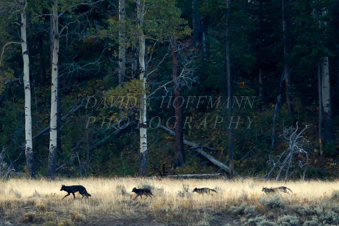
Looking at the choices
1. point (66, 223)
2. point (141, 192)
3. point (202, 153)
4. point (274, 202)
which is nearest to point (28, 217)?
point (66, 223)

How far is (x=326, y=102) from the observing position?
19516mm

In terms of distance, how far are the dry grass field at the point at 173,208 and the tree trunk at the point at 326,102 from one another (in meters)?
9.17

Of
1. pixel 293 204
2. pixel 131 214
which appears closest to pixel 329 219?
pixel 293 204

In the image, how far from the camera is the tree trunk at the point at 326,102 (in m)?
19.1

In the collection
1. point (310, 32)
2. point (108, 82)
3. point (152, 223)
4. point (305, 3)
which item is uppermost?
point (305, 3)

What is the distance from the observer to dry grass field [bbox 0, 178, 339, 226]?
8.95 m

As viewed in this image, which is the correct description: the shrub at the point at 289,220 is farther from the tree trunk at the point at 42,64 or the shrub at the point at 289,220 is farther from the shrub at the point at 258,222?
the tree trunk at the point at 42,64

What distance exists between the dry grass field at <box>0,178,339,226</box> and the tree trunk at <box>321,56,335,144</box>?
9.17 m

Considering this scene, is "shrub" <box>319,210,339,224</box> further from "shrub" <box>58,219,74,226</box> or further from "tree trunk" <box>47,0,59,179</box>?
"tree trunk" <box>47,0,59,179</box>

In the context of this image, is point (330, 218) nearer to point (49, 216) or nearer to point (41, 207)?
point (49, 216)

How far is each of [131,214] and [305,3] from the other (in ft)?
51.7

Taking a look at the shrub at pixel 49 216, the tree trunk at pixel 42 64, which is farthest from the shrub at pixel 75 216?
the tree trunk at pixel 42 64

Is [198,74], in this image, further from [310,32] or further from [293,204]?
[293,204]

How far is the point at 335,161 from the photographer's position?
60.0 feet
